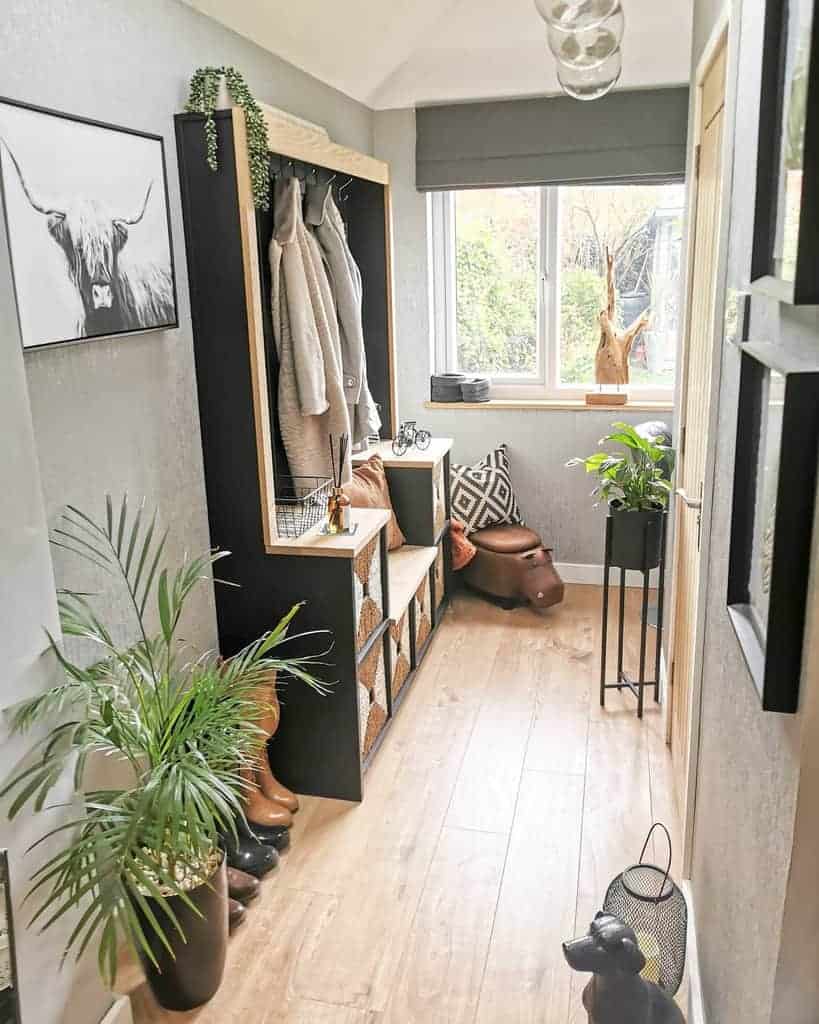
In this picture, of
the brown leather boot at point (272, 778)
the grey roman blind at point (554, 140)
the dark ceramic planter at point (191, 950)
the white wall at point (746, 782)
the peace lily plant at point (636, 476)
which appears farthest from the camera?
the grey roman blind at point (554, 140)

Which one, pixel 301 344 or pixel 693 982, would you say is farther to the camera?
pixel 301 344

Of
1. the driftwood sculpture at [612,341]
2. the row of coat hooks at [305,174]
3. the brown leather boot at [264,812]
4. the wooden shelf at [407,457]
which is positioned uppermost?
the row of coat hooks at [305,174]

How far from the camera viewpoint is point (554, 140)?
12.7ft

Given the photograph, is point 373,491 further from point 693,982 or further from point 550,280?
point 693,982

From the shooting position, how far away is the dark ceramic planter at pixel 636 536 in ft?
9.80

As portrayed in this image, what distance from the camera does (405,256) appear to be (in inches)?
168

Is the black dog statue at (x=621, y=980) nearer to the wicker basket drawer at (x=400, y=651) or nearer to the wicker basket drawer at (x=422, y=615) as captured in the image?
the wicker basket drawer at (x=400, y=651)

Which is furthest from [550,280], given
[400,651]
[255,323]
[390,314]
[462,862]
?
[462,862]

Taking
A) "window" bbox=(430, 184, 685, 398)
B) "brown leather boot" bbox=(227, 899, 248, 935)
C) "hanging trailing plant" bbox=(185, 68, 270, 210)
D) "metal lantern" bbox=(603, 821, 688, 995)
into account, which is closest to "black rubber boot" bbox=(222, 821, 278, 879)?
"brown leather boot" bbox=(227, 899, 248, 935)

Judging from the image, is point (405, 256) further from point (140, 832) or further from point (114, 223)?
point (140, 832)

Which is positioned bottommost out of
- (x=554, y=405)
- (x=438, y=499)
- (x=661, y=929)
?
(x=661, y=929)

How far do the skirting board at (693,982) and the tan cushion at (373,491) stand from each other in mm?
1656

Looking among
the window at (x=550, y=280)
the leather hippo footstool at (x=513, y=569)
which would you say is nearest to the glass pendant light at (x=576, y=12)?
the window at (x=550, y=280)

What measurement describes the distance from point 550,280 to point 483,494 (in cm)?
107
